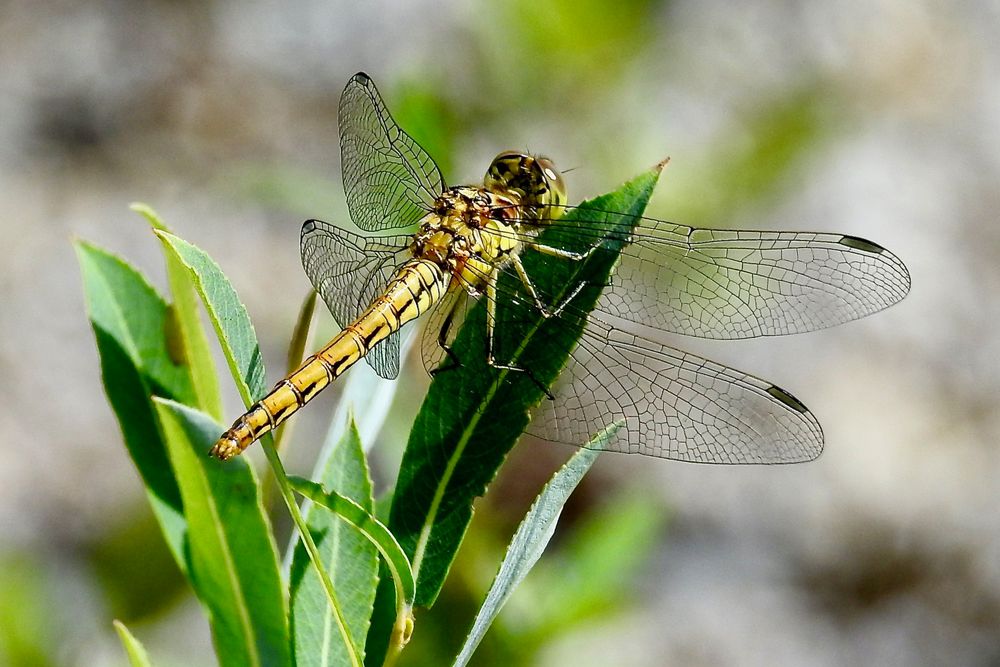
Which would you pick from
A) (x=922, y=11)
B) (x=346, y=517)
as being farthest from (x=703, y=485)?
(x=346, y=517)

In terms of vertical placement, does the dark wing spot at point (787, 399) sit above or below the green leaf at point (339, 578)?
above

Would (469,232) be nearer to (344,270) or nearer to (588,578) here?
(344,270)

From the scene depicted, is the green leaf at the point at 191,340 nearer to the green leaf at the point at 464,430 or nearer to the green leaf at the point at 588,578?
the green leaf at the point at 464,430

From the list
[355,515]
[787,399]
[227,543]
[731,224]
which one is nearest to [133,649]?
[227,543]

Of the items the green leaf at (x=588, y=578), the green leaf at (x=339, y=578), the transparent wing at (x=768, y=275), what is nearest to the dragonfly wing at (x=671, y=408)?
the transparent wing at (x=768, y=275)

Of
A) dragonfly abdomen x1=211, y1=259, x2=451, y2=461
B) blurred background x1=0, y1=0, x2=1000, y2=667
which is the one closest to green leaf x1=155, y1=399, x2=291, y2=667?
dragonfly abdomen x1=211, y1=259, x2=451, y2=461

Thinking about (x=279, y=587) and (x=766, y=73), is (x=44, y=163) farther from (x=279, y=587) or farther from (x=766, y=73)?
(x=279, y=587)
